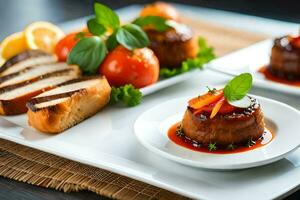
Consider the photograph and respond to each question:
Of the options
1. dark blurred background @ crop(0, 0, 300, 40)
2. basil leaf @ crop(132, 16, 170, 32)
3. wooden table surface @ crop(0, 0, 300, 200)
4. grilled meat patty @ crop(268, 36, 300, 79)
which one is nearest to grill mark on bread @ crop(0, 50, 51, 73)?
basil leaf @ crop(132, 16, 170, 32)

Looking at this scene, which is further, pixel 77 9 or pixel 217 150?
pixel 77 9

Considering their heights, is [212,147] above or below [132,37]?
below

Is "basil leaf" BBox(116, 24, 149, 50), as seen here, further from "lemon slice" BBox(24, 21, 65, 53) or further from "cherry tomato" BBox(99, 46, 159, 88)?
"lemon slice" BBox(24, 21, 65, 53)

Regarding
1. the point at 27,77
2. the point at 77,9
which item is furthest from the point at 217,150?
the point at 77,9

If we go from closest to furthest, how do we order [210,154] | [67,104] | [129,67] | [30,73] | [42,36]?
1. [210,154]
2. [67,104]
3. [129,67]
4. [30,73]
5. [42,36]

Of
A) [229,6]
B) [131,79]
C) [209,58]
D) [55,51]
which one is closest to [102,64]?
[131,79]

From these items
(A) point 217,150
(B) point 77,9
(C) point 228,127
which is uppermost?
(C) point 228,127

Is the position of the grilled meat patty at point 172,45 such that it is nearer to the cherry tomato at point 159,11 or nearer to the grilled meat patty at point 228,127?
the cherry tomato at point 159,11

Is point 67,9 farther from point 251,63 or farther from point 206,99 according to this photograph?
point 206,99
